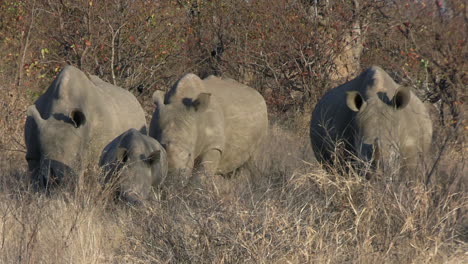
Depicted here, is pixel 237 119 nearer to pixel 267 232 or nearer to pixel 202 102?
pixel 202 102

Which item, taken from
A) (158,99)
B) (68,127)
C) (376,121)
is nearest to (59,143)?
(68,127)

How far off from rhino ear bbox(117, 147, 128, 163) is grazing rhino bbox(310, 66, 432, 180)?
1.85 meters

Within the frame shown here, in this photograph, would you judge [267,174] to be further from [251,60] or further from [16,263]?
[251,60]

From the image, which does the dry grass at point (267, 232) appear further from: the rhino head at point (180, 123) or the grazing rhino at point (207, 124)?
Result: the grazing rhino at point (207, 124)

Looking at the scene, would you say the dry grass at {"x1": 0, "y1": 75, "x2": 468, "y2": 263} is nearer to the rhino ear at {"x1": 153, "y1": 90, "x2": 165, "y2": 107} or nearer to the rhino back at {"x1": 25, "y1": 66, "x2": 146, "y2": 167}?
the rhino back at {"x1": 25, "y1": 66, "x2": 146, "y2": 167}

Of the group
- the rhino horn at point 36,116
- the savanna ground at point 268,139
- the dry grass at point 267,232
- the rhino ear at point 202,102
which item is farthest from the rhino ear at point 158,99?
the dry grass at point 267,232

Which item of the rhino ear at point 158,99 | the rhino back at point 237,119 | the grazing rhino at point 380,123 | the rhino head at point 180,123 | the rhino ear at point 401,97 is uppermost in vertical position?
the rhino ear at point 401,97

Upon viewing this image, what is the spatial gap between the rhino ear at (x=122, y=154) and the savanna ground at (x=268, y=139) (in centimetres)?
36

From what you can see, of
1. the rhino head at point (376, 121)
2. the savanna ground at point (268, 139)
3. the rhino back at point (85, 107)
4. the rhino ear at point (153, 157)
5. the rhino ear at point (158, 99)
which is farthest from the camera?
the rhino ear at point (158, 99)

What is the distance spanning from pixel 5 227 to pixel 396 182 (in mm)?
2846

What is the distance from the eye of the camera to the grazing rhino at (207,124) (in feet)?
31.8

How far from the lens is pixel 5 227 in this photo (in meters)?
6.58

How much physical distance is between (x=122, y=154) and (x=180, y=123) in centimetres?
150

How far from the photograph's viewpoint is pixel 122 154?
8.43 meters
